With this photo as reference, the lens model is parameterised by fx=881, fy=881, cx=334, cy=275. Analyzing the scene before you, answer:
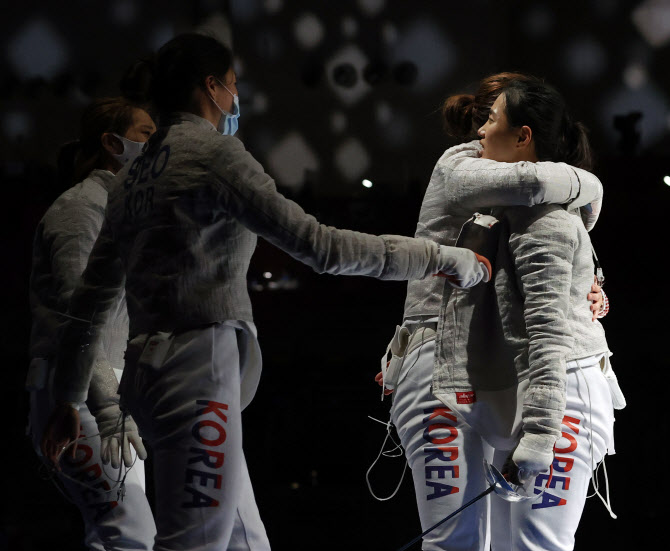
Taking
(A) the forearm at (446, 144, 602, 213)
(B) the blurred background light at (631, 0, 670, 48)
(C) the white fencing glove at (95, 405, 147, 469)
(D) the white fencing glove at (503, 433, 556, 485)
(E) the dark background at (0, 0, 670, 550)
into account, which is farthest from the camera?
(B) the blurred background light at (631, 0, 670, 48)

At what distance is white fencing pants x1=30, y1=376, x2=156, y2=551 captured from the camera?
6.29 feet

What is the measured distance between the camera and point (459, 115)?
2051mm

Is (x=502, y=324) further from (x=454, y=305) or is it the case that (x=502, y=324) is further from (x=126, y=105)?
(x=126, y=105)

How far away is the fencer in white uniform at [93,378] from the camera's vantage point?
6.25ft

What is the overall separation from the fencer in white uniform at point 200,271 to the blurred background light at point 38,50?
8.22ft

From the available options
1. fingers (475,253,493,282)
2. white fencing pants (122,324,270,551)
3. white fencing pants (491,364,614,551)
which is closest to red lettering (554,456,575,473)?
white fencing pants (491,364,614,551)

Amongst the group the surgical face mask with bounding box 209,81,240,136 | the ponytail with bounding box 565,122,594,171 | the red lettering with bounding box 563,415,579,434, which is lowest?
the red lettering with bounding box 563,415,579,434

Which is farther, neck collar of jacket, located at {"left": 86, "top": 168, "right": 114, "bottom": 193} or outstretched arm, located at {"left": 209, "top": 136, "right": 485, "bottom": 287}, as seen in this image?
neck collar of jacket, located at {"left": 86, "top": 168, "right": 114, "bottom": 193}

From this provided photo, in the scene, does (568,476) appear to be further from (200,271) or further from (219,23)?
(219,23)

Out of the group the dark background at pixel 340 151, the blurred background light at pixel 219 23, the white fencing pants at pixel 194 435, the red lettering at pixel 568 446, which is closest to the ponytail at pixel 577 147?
the red lettering at pixel 568 446

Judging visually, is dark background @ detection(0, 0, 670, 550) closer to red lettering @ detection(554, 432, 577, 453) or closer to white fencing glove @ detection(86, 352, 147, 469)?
white fencing glove @ detection(86, 352, 147, 469)

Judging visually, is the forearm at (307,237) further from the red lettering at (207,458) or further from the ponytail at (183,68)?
the red lettering at (207,458)

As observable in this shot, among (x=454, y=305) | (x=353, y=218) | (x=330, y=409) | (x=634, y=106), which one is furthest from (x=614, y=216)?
(x=454, y=305)

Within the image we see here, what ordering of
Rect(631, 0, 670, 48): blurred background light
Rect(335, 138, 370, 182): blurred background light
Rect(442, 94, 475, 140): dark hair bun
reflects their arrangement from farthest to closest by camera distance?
Rect(335, 138, 370, 182): blurred background light
Rect(631, 0, 670, 48): blurred background light
Rect(442, 94, 475, 140): dark hair bun
